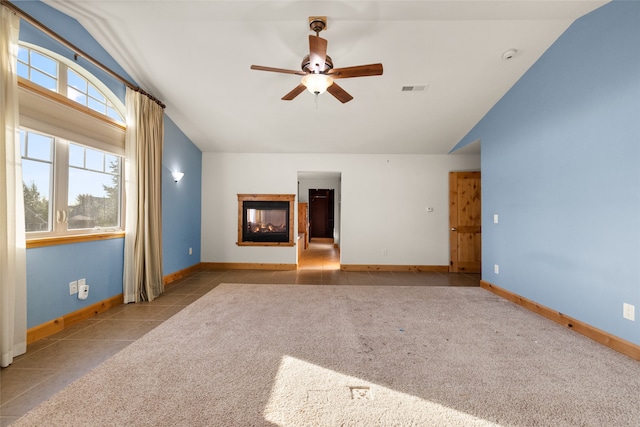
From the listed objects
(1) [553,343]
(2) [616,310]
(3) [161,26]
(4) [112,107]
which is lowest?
(1) [553,343]

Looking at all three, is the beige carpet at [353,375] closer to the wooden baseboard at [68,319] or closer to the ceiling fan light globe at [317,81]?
the wooden baseboard at [68,319]

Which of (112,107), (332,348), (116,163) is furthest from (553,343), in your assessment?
(112,107)

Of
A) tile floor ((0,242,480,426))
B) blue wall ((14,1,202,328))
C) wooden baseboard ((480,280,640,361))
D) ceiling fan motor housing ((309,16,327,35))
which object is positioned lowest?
tile floor ((0,242,480,426))

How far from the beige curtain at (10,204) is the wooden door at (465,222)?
6.01m

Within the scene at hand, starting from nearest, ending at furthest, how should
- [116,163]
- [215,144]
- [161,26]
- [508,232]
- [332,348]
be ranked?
[332,348] < [161,26] < [116,163] < [508,232] < [215,144]

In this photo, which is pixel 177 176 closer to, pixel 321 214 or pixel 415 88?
pixel 415 88

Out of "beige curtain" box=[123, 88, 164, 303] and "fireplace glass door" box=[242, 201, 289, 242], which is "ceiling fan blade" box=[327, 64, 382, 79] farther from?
"fireplace glass door" box=[242, 201, 289, 242]

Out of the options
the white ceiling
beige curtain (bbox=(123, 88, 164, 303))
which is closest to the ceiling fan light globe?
the white ceiling

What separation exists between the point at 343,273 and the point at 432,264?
6.27ft

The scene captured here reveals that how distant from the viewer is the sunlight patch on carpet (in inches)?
53.9

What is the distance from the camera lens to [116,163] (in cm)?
320

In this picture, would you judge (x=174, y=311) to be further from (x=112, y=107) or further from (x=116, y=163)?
(x=112, y=107)

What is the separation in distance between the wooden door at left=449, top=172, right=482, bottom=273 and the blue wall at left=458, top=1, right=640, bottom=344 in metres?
1.51

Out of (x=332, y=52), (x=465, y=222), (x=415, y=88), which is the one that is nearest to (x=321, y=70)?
(x=332, y=52)
